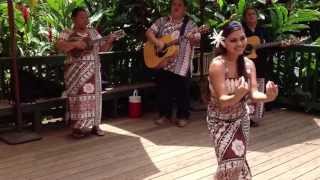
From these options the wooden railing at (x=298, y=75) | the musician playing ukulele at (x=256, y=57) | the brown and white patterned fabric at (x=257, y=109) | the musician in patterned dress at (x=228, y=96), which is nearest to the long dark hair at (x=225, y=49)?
the musician in patterned dress at (x=228, y=96)

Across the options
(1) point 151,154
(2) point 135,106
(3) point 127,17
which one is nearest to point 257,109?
(2) point 135,106

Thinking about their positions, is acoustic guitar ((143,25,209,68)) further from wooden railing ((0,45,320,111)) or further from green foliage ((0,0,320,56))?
green foliage ((0,0,320,56))

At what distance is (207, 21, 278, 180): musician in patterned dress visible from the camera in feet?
9.90

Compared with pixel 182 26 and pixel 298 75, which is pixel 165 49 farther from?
pixel 298 75

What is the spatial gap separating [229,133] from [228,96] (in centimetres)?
33

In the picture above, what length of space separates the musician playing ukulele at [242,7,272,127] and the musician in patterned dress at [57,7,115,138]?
153 cm

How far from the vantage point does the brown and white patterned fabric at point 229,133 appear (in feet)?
10.3

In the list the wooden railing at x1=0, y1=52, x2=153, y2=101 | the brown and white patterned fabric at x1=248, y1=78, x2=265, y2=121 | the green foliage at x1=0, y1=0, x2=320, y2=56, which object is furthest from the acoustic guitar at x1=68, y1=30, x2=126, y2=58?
the brown and white patterned fabric at x1=248, y1=78, x2=265, y2=121

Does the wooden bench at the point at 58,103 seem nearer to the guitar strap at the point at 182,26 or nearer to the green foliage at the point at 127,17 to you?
the green foliage at the point at 127,17

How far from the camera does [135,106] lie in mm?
6254

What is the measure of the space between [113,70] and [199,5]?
1320 mm

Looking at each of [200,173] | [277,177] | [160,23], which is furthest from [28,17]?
[277,177]

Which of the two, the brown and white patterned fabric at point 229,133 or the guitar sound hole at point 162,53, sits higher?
the guitar sound hole at point 162,53

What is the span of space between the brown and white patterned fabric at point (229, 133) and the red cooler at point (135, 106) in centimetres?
306
